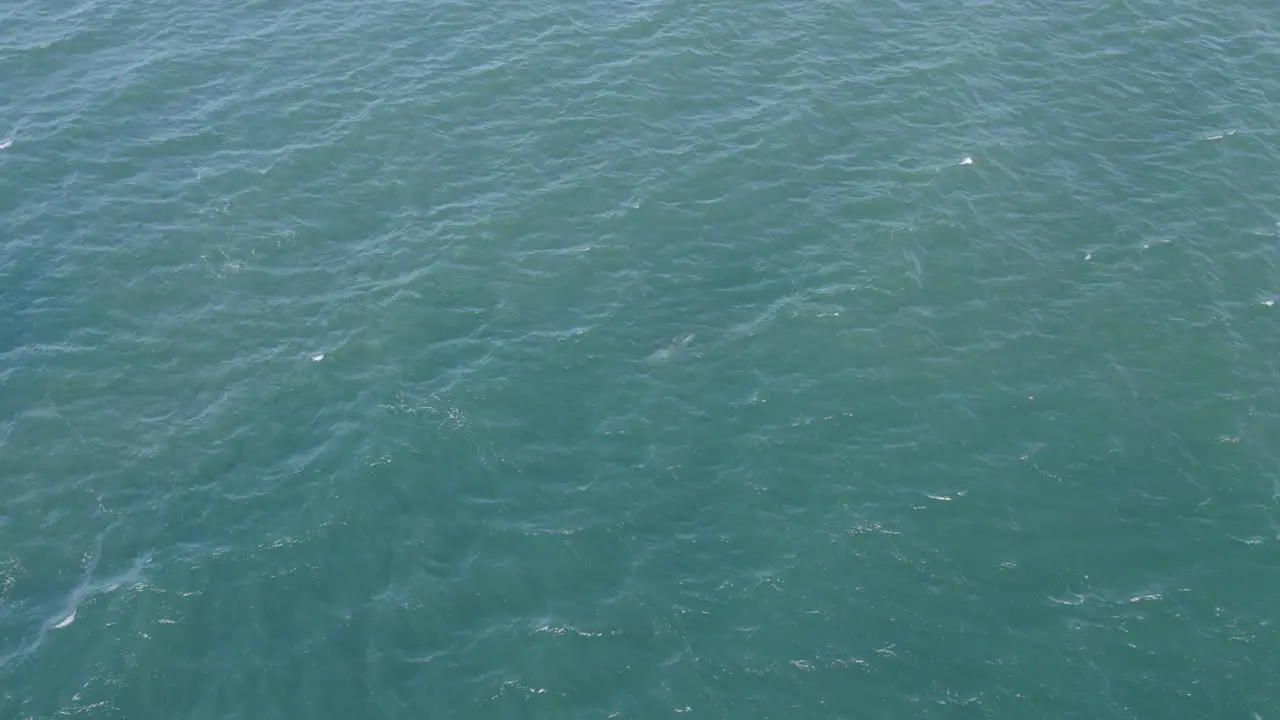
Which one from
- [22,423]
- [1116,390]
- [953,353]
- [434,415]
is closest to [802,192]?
[953,353]

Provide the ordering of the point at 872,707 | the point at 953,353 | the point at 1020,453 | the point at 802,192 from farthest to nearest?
the point at 802,192 < the point at 953,353 < the point at 1020,453 < the point at 872,707

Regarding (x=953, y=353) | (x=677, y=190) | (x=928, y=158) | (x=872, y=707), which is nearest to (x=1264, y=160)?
(x=928, y=158)

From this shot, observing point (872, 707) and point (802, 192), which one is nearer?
point (872, 707)

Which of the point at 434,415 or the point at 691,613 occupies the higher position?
the point at 434,415

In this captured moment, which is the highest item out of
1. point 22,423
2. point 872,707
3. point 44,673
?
point 22,423

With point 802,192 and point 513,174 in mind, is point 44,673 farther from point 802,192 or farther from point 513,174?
point 802,192

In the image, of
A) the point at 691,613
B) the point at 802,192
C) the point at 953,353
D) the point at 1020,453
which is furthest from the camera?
the point at 802,192

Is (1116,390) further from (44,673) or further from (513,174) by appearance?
(44,673)
